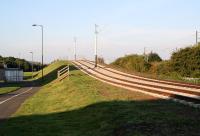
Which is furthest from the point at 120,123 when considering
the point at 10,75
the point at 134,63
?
the point at 10,75

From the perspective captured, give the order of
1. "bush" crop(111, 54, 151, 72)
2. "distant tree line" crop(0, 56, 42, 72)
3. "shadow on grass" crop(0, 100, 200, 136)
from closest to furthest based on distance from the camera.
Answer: "shadow on grass" crop(0, 100, 200, 136) → "bush" crop(111, 54, 151, 72) → "distant tree line" crop(0, 56, 42, 72)

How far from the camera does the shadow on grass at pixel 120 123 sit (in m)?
12.5

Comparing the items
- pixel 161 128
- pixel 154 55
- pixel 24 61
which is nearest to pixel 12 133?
pixel 161 128

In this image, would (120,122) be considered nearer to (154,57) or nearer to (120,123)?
(120,123)

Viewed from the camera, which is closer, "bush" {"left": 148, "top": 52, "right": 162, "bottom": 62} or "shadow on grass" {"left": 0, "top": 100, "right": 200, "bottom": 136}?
"shadow on grass" {"left": 0, "top": 100, "right": 200, "bottom": 136}

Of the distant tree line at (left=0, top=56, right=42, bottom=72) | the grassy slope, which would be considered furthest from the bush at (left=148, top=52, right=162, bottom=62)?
the distant tree line at (left=0, top=56, right=42, bottom=72)

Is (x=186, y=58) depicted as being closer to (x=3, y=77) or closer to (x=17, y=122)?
(x=17, y=122)

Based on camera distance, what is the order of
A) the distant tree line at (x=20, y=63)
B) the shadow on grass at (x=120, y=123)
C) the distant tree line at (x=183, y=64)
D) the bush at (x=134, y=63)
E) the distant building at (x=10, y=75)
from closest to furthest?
the shadow on grass at (x=120, y=123)
the distant tree line at (x=183, y=64)
the bush at (x=134, y=63)
the distant building at (x=10, y=75)
the distant tree line at (x=20, y=63)

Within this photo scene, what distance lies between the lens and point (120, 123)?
14.1 meters

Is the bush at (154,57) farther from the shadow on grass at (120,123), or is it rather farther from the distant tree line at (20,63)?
the distant tree line at (20,63)

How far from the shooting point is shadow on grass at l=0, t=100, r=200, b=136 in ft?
41.0

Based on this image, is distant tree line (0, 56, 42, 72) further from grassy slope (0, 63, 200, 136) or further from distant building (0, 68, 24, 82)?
grassy slope (0, 63, 200, 136)

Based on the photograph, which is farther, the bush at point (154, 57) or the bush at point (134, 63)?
the bush at point (154, 57)

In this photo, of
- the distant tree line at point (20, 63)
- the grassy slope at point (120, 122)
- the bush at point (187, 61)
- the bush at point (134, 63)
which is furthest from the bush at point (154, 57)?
the distant tree line at point (20, 63)
